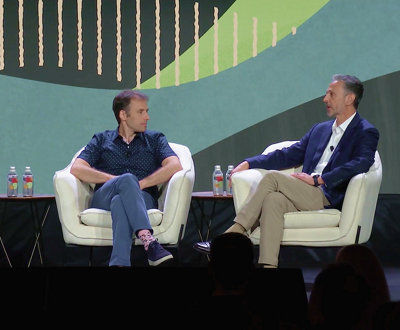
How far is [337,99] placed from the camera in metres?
4.69

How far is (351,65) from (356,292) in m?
4.28

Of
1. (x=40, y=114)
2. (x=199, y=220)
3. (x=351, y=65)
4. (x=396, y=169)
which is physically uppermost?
(x=351, y=65)

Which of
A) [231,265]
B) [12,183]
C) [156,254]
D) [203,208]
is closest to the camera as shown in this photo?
[231,265]

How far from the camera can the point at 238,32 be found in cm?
566

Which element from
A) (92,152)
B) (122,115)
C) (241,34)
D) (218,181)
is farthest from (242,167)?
(241,34)

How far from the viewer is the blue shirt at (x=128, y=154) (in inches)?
188

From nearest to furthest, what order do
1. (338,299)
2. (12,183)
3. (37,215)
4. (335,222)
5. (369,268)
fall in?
(338,299) < (369,268) < (335,222) < (37,215) < (12,183)

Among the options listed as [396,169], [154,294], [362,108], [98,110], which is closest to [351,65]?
[362,108]

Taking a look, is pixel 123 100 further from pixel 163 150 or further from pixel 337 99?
pixel 337 99

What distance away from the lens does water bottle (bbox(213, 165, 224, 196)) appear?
5.20 metres

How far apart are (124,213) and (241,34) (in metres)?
1.98

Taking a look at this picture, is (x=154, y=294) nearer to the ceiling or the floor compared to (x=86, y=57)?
nearer to the floor

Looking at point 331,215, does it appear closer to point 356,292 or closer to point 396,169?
point 396,169

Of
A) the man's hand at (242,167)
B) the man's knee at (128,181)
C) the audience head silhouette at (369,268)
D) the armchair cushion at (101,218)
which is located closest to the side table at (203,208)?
the man's hand at (242,167)
